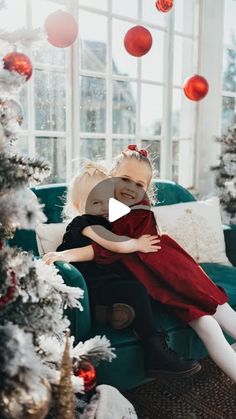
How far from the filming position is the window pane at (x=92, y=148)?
3.17 m

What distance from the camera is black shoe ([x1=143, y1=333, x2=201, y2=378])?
5.73 ft

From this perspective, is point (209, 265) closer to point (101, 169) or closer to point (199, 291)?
point (199, 291)

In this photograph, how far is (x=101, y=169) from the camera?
6.86 feet

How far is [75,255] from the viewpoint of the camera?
6.26 ft

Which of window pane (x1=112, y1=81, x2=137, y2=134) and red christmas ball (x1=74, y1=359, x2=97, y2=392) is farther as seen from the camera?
window pane (x1=112, y1=81, x2=137, y2=134)

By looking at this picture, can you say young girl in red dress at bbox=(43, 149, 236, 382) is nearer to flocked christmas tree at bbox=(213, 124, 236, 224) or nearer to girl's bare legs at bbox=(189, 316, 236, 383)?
girl's bare legs at bbox=(189, 316, 236, 383)

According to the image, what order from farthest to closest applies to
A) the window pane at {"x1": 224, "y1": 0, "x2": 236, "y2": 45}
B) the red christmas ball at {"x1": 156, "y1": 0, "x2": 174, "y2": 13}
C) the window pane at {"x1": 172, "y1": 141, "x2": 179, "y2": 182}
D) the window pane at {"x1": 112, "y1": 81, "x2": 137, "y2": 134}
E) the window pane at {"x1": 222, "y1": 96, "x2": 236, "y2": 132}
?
the window pane at {"x1": 222, "y1": 96, "x2": 236, "y2": 132} → the window pane at {"x1": 224, "y1": 0, "x2": 236, "y2": 45} → the window pane at {"x1": 172, "y1": 141, "x2": 179, "y2": 182} → the window pane at {"x1": 112, "y1": 81, "x2": 137, "y2": 134} → the red christmas ball at {"x1": 156, "y1": 0, "x2": 174, "y2": 13}

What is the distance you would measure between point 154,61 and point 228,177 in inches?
40.7

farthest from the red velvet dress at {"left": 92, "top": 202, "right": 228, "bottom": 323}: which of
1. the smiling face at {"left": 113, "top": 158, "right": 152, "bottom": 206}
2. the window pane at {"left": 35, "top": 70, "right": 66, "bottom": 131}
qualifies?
the window pane at {"left": 35, "top": 70, "right": 66, "bottom": 131}

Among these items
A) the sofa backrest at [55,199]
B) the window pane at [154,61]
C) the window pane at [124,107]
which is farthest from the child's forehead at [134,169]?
the window pane at [154,61]

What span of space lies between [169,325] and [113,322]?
247 millimetres

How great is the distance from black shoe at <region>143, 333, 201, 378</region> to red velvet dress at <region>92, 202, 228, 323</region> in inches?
6.6
